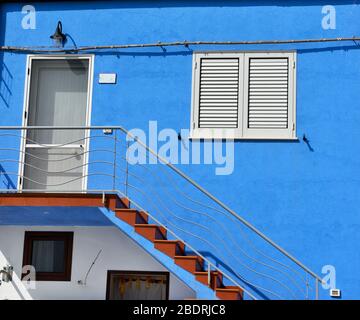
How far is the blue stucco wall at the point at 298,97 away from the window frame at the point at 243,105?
0.32ft

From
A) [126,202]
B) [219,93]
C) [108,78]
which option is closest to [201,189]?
[126,202]

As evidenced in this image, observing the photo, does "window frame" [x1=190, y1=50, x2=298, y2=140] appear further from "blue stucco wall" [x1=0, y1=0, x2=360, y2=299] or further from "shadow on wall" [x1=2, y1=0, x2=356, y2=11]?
"shadow on wall" [x1=2, y1=0, x2=356, y2=11]

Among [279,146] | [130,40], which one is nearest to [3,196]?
[130,40]

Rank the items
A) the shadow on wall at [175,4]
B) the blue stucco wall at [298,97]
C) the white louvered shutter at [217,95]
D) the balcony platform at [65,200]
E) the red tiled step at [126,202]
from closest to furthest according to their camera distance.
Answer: the balcony platform at [65,200]
the red tiled step at [126,202]
the blue stucco wall at [298,97]
the white louvered shutter at [217,95]
the shadow on wall at [175,4]

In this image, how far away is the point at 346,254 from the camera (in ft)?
46.9

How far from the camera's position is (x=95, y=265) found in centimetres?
1498

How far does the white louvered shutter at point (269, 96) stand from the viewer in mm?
14891

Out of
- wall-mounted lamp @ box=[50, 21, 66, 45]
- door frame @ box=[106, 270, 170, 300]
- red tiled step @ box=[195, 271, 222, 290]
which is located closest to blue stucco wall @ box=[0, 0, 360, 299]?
wall-mounted lamp @ box=[50, 21, 66, 45]

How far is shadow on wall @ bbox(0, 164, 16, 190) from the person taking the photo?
49.9ft

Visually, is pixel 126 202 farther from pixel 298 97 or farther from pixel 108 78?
pixel 298 97

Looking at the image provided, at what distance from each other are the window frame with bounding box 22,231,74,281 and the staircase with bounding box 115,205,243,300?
5.77ft

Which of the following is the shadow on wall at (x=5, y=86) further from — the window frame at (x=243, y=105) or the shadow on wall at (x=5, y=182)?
the window frame at (x=243, y=105)

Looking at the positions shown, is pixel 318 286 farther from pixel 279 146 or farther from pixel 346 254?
pixel 279 146

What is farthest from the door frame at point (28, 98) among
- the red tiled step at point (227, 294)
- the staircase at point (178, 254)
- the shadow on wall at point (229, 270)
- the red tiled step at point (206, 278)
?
the red tiled step at point (227, 294)
